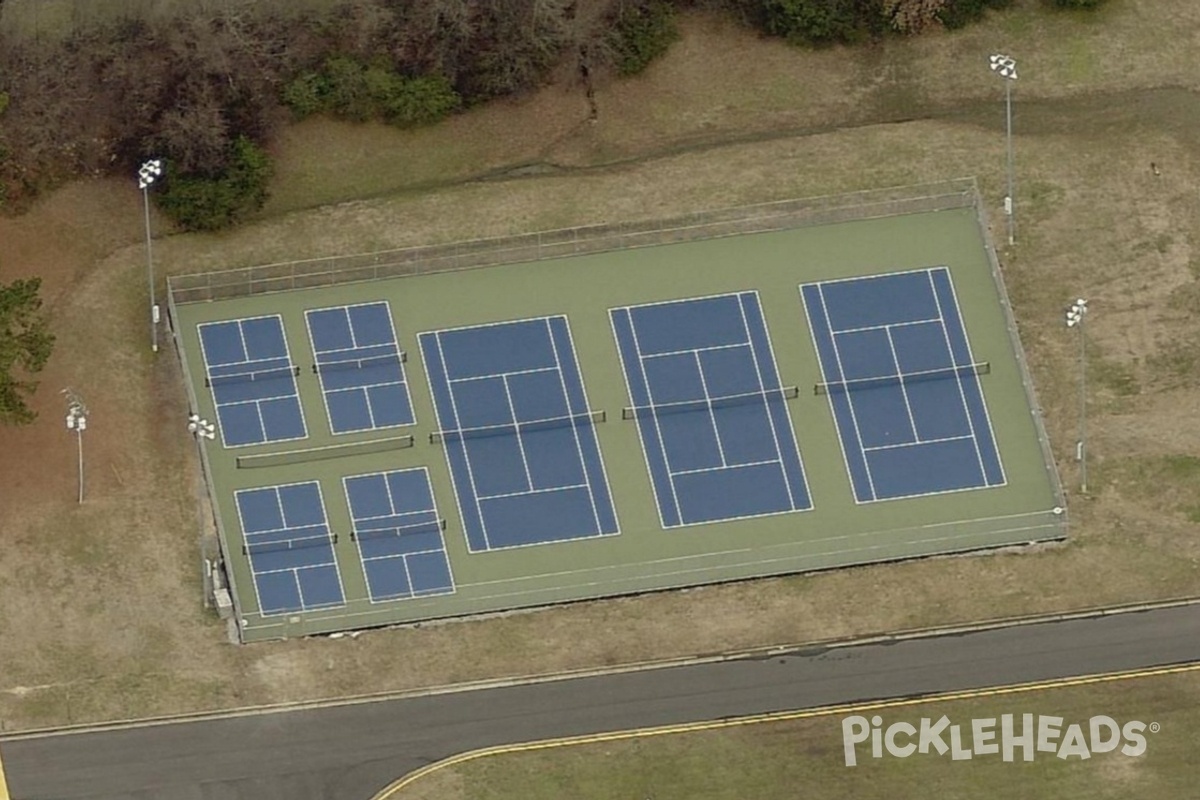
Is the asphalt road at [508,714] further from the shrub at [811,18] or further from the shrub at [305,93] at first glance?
the shrub at [811,18]

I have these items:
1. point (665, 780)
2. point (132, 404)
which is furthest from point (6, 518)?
point (665, 780)

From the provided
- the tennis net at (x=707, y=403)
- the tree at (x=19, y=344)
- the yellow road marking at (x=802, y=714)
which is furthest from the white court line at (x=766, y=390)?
the tree at (x=19, y=344)

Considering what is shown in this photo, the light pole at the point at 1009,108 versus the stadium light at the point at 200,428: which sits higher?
the light pole at the point at 1009,108

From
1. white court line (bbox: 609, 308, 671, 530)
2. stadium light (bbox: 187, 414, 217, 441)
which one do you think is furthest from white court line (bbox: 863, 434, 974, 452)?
stadium light (bbox: 187, 414, 217, 441)

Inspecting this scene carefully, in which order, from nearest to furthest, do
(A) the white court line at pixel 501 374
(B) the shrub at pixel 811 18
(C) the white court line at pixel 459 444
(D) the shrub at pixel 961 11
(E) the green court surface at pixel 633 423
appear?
(E) the green court surface at pixel 633 423
(C) the white court line at pixel 459 444
(A) the white court line at pixel 501 374
(B) the shrub at pixel 811 18
(D) the shrub at pixel 961 11

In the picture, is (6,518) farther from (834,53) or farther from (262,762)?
(834,53)

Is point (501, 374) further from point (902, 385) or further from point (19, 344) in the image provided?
point (19, 344)

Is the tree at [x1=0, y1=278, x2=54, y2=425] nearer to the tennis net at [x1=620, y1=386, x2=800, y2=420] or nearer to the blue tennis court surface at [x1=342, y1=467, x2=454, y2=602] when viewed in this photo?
the blue tennis court surface at [x1=342, y1=467, x2=454, y2=602]

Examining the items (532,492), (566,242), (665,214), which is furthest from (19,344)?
(665,214)
